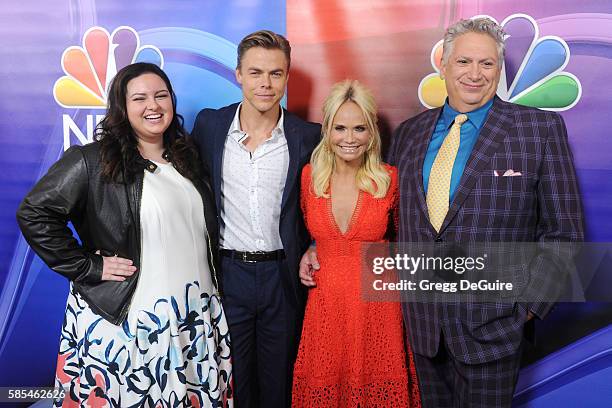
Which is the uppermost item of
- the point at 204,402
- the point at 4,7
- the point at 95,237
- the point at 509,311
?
the point at 4,7

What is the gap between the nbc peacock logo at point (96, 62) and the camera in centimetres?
305

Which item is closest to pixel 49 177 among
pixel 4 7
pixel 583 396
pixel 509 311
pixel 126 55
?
pixel 126 55

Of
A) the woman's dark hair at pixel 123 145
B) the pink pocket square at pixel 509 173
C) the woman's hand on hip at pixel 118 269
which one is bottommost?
the woman's hand on hip at pixel 118 269

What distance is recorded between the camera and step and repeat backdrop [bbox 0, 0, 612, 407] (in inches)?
112

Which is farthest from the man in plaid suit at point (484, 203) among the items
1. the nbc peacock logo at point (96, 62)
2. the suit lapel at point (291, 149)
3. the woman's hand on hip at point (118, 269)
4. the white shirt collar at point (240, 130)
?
the nbc peacock logo at point (96, 62)

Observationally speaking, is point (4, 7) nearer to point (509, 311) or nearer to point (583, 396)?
point (509, 311)

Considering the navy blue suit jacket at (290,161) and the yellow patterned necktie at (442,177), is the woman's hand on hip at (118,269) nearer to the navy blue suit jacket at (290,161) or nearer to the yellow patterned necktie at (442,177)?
the navy blue suit jacket at (290,161)

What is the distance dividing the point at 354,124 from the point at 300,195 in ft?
1.41

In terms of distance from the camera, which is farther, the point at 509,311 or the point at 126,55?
the point at 126,55

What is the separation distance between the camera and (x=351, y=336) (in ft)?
8.07

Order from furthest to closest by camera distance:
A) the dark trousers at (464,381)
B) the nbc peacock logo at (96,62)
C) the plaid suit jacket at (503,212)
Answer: the nbc peacock logo at (96,62)
the dark trousers at (464,381)
the plaid suit jacket at (503,212)

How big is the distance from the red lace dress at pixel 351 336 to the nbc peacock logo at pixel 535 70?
91cm

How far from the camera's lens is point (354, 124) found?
99.4 inches

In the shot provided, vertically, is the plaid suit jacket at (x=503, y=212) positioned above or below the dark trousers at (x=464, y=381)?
above
